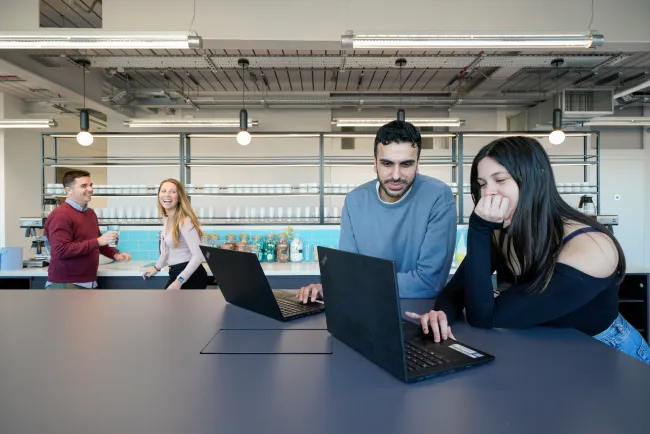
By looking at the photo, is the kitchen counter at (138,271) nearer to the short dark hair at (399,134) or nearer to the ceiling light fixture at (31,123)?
the ceiling light fixture at (31,123)

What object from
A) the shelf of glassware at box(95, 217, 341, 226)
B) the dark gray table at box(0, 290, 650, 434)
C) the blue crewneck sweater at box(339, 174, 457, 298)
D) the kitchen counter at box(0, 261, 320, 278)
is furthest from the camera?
the shelf of glassware at box(95, 217, 341, 226)

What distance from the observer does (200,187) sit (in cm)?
495

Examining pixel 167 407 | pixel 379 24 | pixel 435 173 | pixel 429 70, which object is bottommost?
pixel 167 407

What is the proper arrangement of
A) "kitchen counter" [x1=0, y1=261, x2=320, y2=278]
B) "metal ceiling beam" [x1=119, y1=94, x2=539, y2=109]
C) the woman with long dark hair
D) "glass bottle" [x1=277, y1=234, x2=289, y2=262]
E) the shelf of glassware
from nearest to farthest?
the woman with long dark hair, "kitchen counter" [x1=0, y1=261, x2=320, y2=278], "glass bottle" [x1=277, y1=234, x2=289, y2=262], the shelf of glassware, "metal ceiling beam" [x1=119, y1=94, x2=539, y2=109]

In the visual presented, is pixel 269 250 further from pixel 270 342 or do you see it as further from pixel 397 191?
pixel 270 342

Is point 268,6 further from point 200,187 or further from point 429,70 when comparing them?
point 429,70

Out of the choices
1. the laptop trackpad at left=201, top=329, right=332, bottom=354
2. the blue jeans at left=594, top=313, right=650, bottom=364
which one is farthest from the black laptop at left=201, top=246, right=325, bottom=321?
the blue jeans at left=594, top=313, right=650, bottom=364

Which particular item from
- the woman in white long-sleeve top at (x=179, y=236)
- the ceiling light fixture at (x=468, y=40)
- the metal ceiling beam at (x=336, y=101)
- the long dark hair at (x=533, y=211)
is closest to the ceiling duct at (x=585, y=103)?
the metal ceiling beam at (x=336, y=101)

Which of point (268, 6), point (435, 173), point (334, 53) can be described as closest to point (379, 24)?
point (268, 6)

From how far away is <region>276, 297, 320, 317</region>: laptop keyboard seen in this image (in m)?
1.33

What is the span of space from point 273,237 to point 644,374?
4123mm

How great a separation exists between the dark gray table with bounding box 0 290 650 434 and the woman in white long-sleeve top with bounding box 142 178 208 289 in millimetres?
1976

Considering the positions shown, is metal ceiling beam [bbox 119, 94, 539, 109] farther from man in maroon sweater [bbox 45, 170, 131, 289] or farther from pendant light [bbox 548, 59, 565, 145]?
man in maroon sweater [bbox 45, 170, 131, 289]

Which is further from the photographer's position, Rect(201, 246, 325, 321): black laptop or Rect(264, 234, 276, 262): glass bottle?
Rect(264, 234, 276, 262): glass bottle
